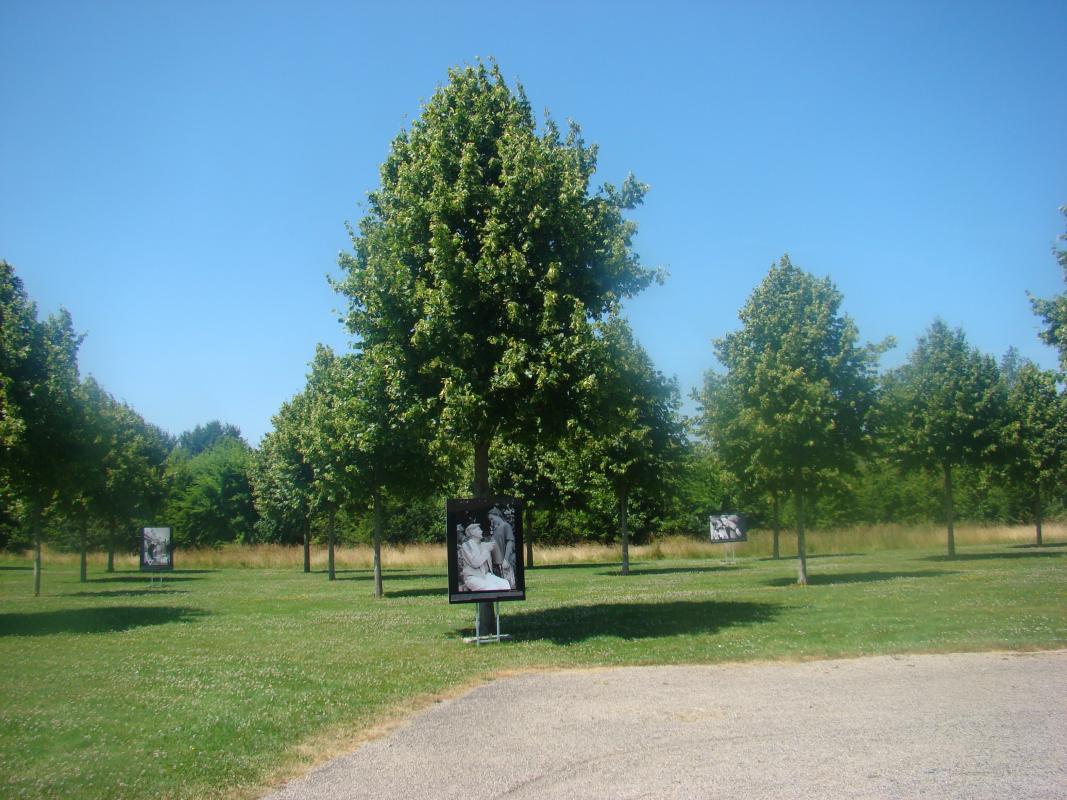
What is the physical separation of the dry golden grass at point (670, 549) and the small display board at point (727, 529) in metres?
3.66

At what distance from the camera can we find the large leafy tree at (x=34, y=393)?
22.8 m

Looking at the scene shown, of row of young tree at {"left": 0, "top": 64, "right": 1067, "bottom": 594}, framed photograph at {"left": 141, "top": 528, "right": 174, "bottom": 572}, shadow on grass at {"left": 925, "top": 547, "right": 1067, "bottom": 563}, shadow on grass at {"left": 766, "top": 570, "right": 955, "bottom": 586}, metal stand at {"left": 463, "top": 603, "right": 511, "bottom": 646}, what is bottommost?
shadow on grass at {"left": 925, "top": 547, "right": 1067, "bottom": 563}

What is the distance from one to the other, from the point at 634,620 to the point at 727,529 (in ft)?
103

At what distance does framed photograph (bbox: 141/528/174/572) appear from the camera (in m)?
39.7

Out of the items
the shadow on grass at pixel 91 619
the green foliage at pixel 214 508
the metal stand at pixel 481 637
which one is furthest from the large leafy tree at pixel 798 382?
the green foliage at pixel 214 508

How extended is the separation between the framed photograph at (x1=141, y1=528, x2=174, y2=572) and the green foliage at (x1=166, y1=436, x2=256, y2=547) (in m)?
34.1

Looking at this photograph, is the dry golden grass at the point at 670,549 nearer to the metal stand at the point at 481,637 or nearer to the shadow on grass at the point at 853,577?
the shadow on grass at the point at 853,577

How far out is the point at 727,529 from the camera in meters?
48.6

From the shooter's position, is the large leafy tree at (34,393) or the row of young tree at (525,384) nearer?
the row of young tree at (525,384)

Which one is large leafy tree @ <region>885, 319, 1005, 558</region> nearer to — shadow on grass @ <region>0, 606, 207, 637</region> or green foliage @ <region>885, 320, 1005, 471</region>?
green foliage @ <region>885, 320, 1005, 471</region>

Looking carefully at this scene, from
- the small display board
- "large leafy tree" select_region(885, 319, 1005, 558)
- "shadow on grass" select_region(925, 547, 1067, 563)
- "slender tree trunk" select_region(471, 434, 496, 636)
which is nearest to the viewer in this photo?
"slender tree trunk" select_region(471, 434, 496, 636)

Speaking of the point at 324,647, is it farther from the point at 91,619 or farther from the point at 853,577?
the point at 853,577

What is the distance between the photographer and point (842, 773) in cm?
736

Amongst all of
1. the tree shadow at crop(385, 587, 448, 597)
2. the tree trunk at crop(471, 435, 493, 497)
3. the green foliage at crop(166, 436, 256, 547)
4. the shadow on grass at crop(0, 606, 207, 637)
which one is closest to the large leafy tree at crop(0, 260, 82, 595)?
the shadow on grass at crop(0, 606, 207, 637)
